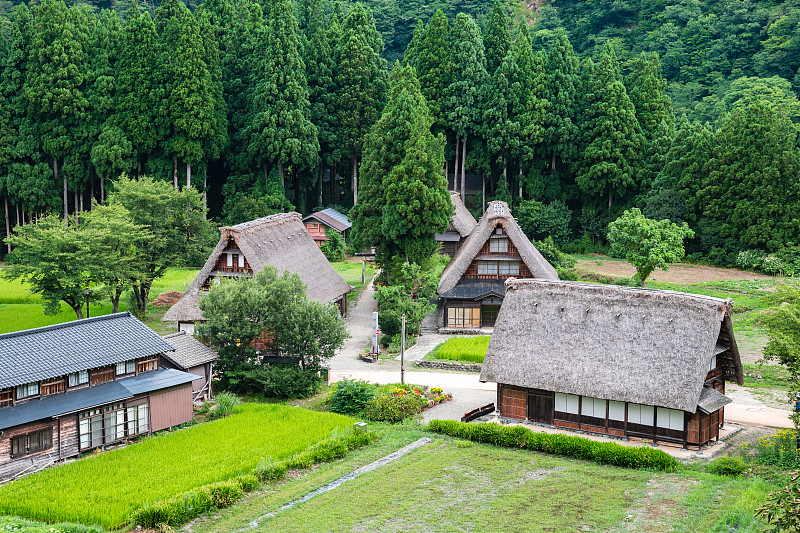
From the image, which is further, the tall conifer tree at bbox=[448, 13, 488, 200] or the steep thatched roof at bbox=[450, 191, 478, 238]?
the tall conifer tree at bbox=[448, 13, 488, 200]

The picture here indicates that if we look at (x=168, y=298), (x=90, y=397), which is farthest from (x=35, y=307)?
(x=90, y=397)

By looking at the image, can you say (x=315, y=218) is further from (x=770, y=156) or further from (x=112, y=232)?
(x=770, y=156)

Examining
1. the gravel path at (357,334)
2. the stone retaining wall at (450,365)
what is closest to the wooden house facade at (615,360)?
the stone retaining wall at (450,365)

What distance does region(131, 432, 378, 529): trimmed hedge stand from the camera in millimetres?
22141

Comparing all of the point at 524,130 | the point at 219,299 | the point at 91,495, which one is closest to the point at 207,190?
the point at 524,130

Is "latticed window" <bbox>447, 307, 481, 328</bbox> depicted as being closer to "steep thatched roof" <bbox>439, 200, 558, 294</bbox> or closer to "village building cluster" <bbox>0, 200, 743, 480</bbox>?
"steep thatched roof" <bbox>439, 200, 558, 294</bbox>

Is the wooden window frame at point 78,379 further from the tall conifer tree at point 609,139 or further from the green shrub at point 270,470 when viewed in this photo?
the tall conifer tree at point 609,139

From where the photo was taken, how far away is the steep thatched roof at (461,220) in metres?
56.7

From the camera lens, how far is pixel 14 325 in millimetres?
42469

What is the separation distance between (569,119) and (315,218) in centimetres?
1991

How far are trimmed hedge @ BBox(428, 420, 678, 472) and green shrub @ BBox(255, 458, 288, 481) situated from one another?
6210mm

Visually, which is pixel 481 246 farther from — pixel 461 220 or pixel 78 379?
pixel 78 379

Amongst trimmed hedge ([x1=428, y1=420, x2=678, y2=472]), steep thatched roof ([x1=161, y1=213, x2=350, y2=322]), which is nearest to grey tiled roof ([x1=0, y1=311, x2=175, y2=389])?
steep thatched roof ([x1=161, y1=213, x2=350, y2=322])

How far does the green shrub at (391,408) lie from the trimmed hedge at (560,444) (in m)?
1.73
